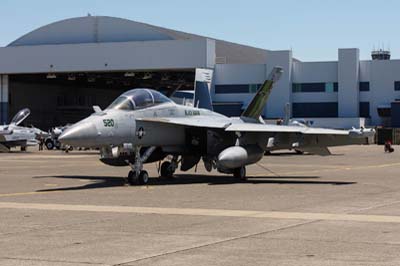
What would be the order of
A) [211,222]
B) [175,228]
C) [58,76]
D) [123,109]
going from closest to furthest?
[175,228] → [211,222] → [123,109] → [58,76]

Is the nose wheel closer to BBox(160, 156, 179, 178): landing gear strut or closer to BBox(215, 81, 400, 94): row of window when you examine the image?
BBox(160, 156, 179, 178): landing gear strut

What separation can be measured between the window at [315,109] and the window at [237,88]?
4727 mm

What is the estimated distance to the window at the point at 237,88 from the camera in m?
78.4

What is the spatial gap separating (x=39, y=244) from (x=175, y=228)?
2.37 meters

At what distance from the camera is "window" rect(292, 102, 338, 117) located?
255 feet

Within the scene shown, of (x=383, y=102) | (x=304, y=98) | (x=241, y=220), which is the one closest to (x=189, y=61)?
(x=304, y=98)

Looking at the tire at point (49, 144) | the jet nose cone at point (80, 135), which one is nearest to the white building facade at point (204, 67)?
the tire at point (49, 144)

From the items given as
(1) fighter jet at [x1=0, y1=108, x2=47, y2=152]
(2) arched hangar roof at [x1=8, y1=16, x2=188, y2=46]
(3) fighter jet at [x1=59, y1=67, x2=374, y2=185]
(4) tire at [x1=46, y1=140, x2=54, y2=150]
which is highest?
(2) arched hangar roof at [x1=8, y1=16, x2=188, y2=46]

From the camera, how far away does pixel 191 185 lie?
2041 centimetres

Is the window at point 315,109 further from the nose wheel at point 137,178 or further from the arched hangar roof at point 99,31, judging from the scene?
the nose wheel at point 137,178

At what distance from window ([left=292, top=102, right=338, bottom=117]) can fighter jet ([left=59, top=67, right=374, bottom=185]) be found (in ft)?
181

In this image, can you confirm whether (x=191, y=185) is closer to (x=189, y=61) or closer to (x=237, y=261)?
(x=237, y=261)

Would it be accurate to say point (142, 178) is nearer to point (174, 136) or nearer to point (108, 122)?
point (174, 136)

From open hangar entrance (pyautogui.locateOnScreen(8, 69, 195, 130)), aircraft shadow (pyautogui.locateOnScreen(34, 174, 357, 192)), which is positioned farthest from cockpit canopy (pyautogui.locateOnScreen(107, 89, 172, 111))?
open hangar entrance (pyautogui.locateOnScreen(8, 69, 195, 130))
